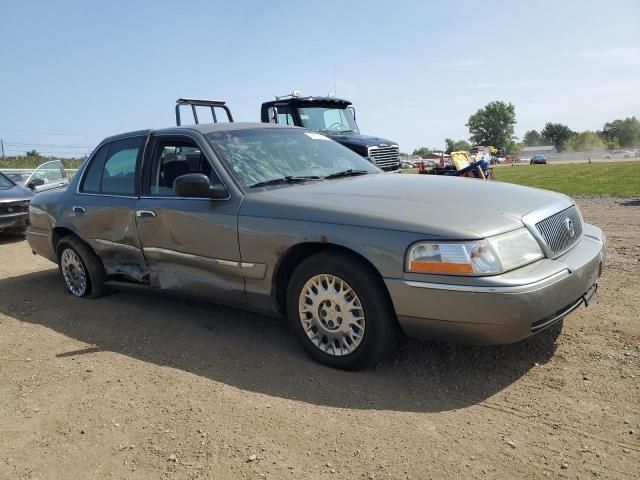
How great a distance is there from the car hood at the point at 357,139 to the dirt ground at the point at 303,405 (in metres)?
7.14

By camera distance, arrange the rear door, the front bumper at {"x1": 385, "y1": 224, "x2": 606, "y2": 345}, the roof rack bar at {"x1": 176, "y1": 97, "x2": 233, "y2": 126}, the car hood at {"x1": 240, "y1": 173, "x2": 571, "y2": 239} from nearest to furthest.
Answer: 1. the front bumper at {"x1": 385, "y1": 224, "x2": 606, "y2": 345}
2. the car hood at {"x1": 240, "y1": 173, "x2": 571, "y2": 239}
3. the rear door
4. the roof rack bar at {"x1": 176, "y1": 97, "x2": 233, "y2": 126}

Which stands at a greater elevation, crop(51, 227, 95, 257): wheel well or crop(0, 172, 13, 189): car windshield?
crop(0, 172, 13, 189): car windshield

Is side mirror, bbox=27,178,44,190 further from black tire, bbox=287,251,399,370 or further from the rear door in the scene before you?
black tire, bbox=287,251,399,370

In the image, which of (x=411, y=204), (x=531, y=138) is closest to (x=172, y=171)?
(x=411, y=204)

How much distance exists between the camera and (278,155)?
4406 mm

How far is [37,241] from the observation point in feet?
19.9

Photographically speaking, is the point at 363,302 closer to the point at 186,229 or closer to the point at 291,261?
the point at 291,261

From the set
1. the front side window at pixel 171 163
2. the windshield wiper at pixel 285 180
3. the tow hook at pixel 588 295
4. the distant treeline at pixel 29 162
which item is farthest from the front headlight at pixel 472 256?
the distant treeline at pixel 29 162

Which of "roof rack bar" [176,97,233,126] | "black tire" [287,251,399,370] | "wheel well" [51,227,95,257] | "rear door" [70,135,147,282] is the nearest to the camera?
"black tire" [287,251,399,370]

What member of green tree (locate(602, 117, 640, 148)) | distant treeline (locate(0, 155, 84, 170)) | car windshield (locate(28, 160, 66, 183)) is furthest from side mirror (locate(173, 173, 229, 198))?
green tree (locate(602, 117, 640, 148))

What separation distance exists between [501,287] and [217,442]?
170 centimetres

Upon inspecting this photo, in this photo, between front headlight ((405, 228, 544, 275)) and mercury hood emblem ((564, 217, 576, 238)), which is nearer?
front headlight ((405, 228, 544, 275))

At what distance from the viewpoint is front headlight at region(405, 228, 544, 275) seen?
117 inches

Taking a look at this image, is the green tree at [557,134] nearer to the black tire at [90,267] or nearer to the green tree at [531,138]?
the green tree at [531,138]
